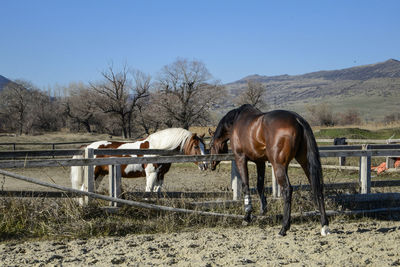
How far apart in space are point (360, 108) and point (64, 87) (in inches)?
3391

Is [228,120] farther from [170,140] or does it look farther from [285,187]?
[285,187]

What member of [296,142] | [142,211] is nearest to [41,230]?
[142,211]

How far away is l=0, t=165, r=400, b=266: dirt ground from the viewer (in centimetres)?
437

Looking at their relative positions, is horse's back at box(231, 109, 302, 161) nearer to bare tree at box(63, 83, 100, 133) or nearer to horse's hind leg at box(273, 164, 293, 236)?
horse's hind leg at box(273, 164, 293, 236)

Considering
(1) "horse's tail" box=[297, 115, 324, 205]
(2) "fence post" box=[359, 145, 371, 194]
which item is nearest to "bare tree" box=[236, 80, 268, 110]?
(2) "fence post" box=[359, 145, 371, 194]

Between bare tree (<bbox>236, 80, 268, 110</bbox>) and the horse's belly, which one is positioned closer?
the horse's belly

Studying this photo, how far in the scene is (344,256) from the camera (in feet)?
14.9

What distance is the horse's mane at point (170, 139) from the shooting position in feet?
25.4

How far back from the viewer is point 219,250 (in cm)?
480

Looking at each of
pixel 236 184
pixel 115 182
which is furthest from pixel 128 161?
pixel 236 184

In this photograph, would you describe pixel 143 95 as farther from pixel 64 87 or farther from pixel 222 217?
pixel 222 217

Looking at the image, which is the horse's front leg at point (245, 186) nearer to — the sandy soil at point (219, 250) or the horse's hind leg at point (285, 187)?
the sandy soil at point (219, 250)

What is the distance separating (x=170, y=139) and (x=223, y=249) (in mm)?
3305

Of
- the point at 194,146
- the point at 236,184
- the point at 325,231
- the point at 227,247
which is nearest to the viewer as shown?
the point at 227,247
